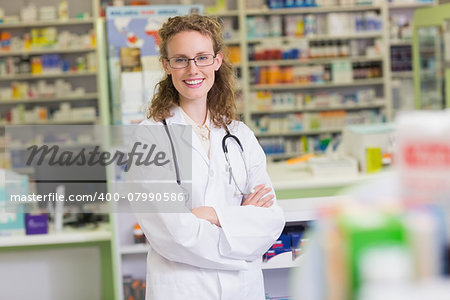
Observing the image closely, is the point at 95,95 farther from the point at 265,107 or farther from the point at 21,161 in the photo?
the point at 265,107

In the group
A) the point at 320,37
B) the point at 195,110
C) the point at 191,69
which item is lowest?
the point at 195,110

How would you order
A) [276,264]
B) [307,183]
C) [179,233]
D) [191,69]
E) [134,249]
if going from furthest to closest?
1. [134,249]
2. [307,183]
3. [276,264]
4. [191,69]
5. [179,233]

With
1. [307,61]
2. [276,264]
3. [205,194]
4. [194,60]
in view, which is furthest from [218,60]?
[307,61]

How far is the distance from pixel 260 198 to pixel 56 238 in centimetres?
165

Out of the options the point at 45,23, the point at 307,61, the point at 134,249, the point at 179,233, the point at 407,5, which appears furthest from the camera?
the point at 407,5

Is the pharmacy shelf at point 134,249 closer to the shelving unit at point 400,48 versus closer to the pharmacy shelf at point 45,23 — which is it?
the pharmacy shelf at point 45,23

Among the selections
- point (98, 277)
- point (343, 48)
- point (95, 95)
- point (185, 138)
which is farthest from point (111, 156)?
Answer: point (343, 48)

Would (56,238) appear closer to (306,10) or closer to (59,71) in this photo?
(59,71)

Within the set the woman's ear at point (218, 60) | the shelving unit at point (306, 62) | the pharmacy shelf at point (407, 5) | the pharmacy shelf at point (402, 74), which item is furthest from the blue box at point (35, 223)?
the pharmacy shelf at point (407, 5)

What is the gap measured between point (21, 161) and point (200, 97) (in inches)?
215

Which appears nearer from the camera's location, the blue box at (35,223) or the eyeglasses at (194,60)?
the eyeglasses at (194,60)

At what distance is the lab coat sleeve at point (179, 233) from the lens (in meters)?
2.00

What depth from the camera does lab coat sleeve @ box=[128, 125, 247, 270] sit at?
2.00 m

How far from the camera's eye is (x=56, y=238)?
3.46 m
